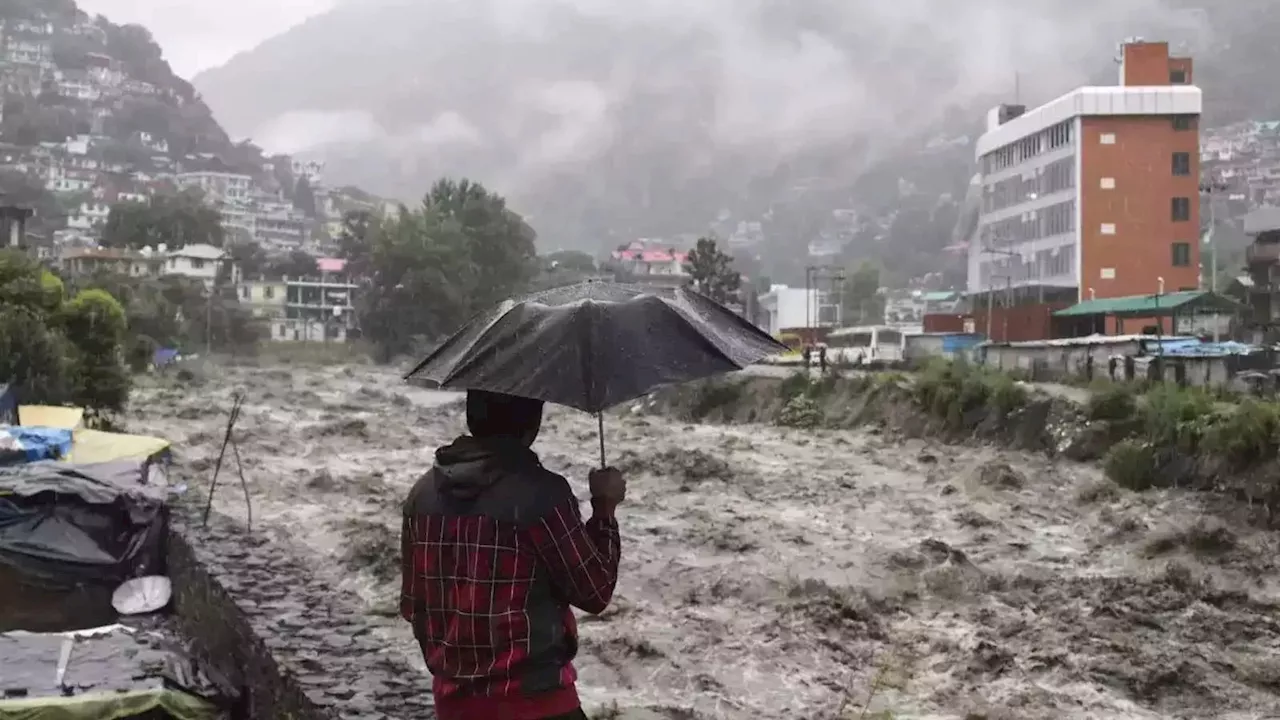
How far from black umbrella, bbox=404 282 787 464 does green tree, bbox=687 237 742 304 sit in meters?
42.6

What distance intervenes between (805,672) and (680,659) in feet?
2.73

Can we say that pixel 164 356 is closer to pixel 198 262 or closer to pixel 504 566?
pixel 198 262

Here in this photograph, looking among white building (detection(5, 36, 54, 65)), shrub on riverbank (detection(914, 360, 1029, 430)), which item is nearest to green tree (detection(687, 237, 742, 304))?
shrub on riverbank (detection(914, 360, 1029, 430))

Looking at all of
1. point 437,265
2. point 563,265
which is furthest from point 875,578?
point 563,265

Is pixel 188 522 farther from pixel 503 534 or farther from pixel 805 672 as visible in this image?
pixel 503 534

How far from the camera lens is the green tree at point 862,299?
2721 inches

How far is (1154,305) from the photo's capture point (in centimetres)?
2889

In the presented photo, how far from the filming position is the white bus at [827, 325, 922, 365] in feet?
110

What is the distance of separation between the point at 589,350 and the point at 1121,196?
41.2 metres

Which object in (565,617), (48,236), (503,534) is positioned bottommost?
(565,617)

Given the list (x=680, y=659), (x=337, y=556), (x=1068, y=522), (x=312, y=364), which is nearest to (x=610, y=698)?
(x=680, y=659)

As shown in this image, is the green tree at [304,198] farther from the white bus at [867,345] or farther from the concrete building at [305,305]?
the white bus at [867,345]

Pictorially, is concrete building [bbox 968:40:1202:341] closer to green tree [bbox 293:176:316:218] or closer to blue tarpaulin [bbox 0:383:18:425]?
blue tarpaulin [bbox 0:383:18:425]

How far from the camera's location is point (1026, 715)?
6.21 m
